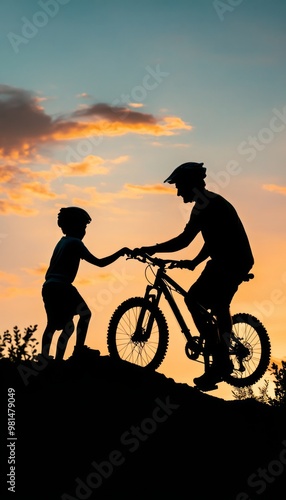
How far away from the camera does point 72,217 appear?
11.8 metres

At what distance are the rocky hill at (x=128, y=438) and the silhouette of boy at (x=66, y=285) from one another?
1.86ft

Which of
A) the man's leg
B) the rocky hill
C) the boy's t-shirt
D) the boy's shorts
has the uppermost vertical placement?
the boy's t-shirt

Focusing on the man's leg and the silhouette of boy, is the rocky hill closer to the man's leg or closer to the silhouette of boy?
the man's leg

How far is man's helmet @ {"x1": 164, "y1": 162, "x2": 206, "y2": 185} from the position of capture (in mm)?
11773

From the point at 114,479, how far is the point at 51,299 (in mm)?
3164

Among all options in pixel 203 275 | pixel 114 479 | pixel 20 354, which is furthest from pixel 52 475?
pixel 20 354

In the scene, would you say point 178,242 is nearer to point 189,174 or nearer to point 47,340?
point 189,174

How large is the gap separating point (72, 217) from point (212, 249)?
2.29 m

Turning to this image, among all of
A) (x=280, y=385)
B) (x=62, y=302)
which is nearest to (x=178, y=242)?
(x=62, y=302)

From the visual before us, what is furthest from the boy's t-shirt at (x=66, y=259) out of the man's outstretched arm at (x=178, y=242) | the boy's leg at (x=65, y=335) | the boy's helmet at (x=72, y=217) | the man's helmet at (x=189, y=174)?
the man's helmet at (x=189, y=174)

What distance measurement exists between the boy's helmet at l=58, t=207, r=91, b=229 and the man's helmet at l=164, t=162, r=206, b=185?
145 cm

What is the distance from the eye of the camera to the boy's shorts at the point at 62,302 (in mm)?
11695

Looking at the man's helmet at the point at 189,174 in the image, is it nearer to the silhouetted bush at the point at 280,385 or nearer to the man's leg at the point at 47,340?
the man's leg at the point at 47,340

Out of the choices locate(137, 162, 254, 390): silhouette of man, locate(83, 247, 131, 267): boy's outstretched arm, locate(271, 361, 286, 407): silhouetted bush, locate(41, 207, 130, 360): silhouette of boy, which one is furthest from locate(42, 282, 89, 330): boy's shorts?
locate(271, 361, 286, 407): silhouetted bush
